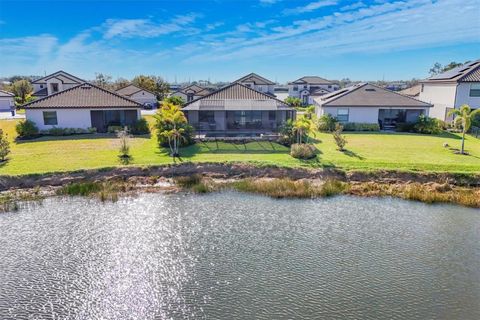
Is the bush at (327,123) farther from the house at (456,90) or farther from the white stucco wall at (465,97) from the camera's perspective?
the white stucco wall at (465,97)

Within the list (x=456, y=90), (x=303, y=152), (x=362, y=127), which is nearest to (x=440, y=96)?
(x=456, y=90)

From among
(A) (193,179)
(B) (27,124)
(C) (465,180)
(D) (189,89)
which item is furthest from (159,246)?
(D) (189,89)

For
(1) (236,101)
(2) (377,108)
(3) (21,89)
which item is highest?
(3) (21,89)

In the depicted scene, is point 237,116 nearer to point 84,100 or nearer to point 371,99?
point 84,100

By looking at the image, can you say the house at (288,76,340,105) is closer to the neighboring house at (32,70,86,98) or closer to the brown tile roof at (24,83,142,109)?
the neighboring house at (32,70,86,98)

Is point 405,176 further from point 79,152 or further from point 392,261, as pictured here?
point 79,152

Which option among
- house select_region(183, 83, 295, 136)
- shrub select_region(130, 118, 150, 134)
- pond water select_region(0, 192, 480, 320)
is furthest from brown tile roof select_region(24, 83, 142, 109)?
pond water select_region(0, 192, 480, 320)
